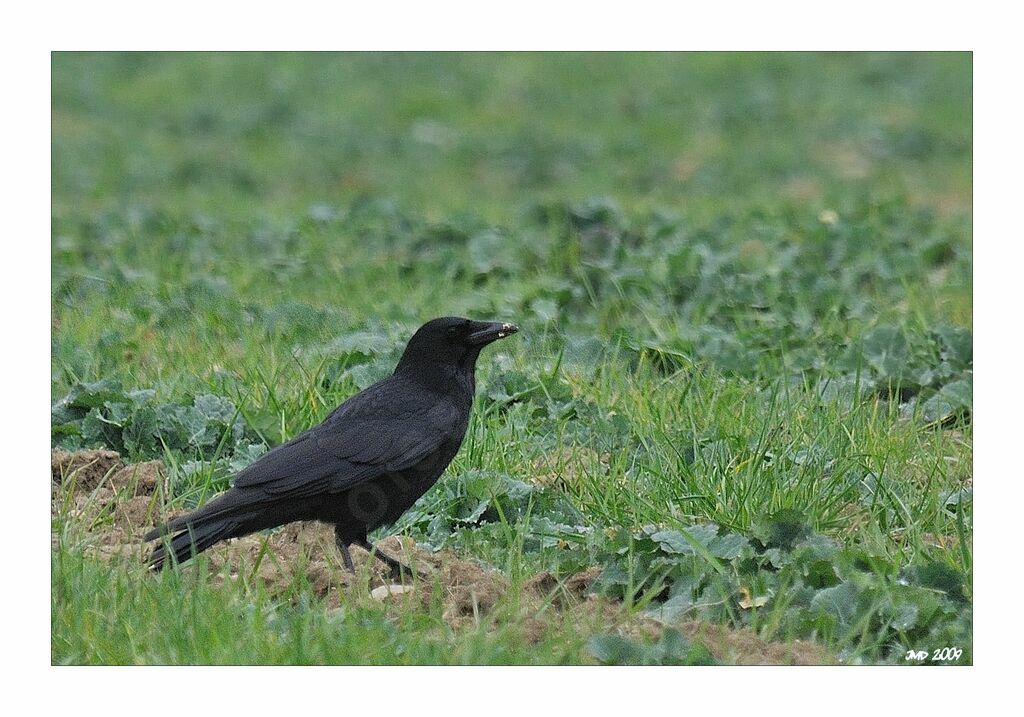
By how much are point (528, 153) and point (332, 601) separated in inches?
366

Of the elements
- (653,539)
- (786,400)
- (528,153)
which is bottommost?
(653,539)

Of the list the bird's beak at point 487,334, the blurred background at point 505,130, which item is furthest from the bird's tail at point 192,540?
the blurred background at point 505,130

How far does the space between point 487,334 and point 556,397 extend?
90 centimetres

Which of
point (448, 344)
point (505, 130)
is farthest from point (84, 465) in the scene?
point (505, 130)

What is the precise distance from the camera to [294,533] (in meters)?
5.30

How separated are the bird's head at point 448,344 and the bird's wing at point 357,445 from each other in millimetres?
161

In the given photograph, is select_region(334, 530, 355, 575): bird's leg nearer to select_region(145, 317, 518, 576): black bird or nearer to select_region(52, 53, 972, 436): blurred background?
select_region(145, 317, 518, 576): black bird

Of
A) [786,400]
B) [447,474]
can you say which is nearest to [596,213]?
[786,400]

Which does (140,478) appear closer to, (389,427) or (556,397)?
(389,427)

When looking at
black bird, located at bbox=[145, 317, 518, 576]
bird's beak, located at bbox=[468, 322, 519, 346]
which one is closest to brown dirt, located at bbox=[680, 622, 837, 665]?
black bird, located at bbox=[145, 317, 518, 576]

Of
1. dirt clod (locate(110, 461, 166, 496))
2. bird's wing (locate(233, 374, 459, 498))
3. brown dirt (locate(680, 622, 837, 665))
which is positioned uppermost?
bird's wing (locate(233, 374, 459, 498))

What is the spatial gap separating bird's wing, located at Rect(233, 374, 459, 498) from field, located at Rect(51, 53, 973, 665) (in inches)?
11.4

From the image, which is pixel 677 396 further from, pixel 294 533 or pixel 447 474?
pixel 294 533

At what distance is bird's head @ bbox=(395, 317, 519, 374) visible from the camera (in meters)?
5.45
